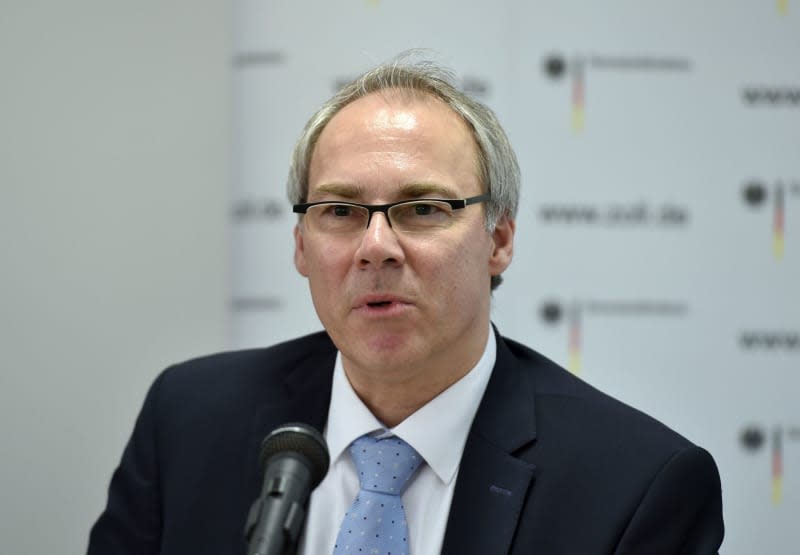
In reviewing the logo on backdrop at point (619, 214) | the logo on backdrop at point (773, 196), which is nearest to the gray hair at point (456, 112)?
the logo on backdrop at point (619, 214)

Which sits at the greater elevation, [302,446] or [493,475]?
[302,446]

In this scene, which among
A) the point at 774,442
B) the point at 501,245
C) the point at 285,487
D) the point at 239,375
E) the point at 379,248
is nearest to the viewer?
the point at 285,487

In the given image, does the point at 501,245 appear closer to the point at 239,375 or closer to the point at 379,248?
the point at 379,248

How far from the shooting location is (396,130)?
7.07 ft

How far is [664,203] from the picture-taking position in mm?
3748

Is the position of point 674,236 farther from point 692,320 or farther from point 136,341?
point 136,341

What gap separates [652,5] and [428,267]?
7.51 ft

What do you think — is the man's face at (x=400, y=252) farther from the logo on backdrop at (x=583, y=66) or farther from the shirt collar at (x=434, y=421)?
the logo on backdrop at (x=583, y=66)

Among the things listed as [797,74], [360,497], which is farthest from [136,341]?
[797,74]

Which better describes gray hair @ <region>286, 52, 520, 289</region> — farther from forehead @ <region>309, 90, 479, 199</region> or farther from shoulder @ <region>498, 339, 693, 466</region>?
shoulder @ <region>498, 339, 693, 466</region>

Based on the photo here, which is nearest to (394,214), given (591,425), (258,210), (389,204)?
(389,204)

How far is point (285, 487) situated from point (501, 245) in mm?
1210

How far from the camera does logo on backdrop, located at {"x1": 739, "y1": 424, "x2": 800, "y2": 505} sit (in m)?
3.71

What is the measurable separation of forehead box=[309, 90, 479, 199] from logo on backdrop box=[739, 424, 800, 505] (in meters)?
2.17
